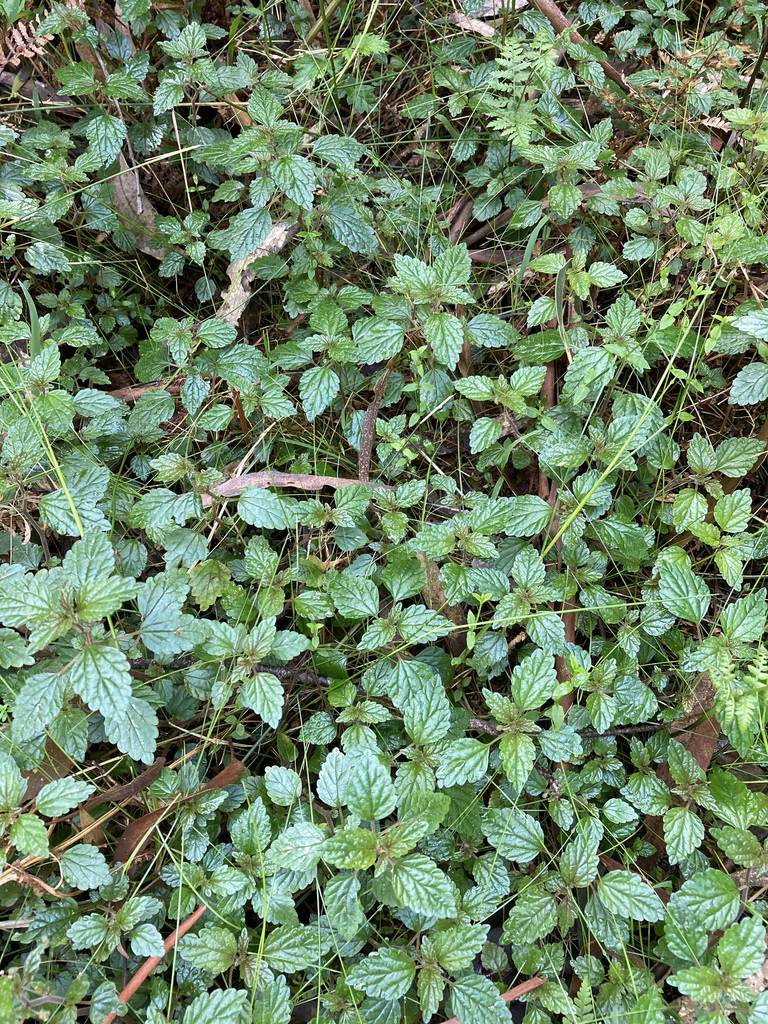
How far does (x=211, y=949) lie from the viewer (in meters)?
1.53

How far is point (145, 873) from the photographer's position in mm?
1693

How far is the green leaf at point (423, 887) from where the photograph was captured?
4.56 ft

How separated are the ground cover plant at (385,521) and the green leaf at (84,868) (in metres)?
0.02

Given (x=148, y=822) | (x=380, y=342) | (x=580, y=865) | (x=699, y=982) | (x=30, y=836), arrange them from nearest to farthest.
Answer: (x=699, y=982)
(x=30, y=836)
(x=580, y=865)
(x=148, y=822)
(x=380, y=342)

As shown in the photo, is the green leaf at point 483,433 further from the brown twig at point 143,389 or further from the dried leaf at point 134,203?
the dried leaf at point 134,203

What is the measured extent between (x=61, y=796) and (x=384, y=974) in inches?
30.9

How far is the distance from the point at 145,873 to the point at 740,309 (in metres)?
2.17

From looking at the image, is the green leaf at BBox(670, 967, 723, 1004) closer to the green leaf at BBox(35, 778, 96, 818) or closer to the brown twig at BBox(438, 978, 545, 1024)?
the brown twig at BBox(438, 978, 545, 1024)

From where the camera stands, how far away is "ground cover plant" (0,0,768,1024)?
1.53 m

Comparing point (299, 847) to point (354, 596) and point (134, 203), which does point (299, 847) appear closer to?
point (354, 596)

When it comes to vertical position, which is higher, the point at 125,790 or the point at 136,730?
the point at 136,730

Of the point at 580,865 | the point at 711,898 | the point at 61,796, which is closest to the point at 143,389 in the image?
the point at 61,796

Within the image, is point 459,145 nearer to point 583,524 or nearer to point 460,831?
point 583,524

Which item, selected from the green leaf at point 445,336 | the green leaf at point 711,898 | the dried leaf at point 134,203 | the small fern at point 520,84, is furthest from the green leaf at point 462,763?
the dried leaf at point 134,203
